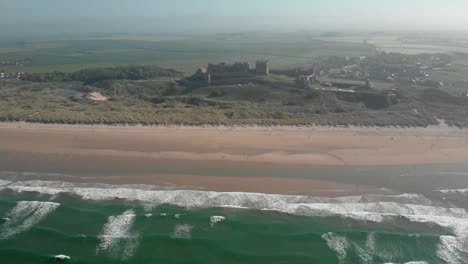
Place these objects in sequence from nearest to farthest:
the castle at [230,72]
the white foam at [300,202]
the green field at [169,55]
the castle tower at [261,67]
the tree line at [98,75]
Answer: the white foam at [300,202] < the castle at [230,72] < the castle tower at [261,67] < the tree line at [98,75] < the green field at [169,55]

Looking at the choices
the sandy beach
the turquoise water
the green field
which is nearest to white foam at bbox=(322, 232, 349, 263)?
the turquoise water

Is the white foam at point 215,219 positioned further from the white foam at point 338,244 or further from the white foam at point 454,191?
the white foam at point 454,191

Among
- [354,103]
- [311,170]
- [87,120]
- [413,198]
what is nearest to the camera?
[413,198]

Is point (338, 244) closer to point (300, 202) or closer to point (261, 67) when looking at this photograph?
point (300, 202)

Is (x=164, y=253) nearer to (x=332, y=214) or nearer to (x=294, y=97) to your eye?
A: (x=332, y=214)

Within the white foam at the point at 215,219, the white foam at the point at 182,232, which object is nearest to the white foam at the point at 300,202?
the white foam at the point at 215,219

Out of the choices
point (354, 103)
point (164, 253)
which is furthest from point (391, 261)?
point (354, 103)
